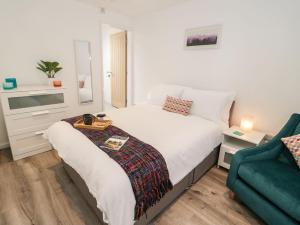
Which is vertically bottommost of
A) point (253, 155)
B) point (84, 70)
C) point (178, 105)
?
point (253, 155)

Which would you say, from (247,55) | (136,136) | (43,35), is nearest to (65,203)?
(136,136)

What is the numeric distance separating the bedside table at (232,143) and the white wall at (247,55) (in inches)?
10.6

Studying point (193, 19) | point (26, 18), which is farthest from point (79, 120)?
point (193, 19)

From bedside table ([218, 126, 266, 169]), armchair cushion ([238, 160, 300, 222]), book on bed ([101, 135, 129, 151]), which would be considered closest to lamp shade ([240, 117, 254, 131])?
bedside table ([218, 126, 266, 169])

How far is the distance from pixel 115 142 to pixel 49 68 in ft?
6.51

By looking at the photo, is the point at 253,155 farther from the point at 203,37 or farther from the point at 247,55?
the point at 203,37

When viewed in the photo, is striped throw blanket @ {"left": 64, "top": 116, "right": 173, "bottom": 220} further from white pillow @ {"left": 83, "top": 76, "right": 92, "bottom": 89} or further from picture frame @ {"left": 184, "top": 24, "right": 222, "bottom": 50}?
white pillow @ {"left": 83, "top": 76, "right": 92, "bottom": 89}

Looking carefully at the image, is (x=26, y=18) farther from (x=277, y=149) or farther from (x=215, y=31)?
(x=277, y=149)

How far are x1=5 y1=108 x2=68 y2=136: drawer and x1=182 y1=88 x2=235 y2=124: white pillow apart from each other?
2175mm

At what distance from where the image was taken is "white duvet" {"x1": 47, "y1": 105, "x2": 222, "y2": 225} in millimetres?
1071

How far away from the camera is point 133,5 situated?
2998 millimetres

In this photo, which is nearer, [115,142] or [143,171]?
[143,171]

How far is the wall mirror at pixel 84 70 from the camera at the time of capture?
312 centimetres

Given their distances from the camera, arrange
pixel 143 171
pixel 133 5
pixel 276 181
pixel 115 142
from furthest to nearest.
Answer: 1. pixel 133 5
2. pixel 115 142
3. pixel 276 181
4. pixel 143 171
